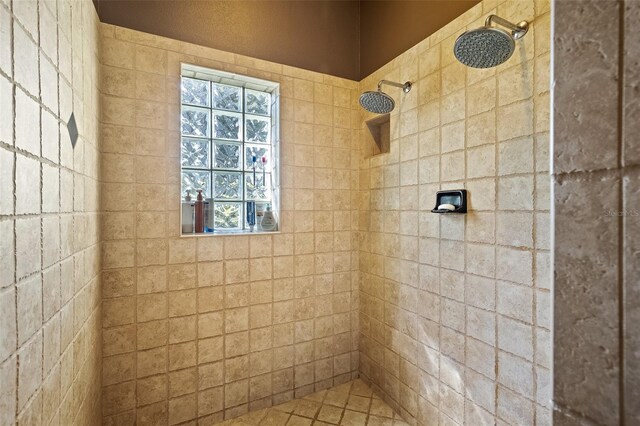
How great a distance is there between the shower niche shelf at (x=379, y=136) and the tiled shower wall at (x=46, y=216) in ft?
4.89

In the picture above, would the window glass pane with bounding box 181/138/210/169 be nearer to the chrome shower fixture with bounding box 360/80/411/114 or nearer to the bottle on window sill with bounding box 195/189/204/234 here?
the bottle on window sill with bounding box 195/189/204/234

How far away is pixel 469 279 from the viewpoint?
4.40ft

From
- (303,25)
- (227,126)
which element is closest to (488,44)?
(303,25)

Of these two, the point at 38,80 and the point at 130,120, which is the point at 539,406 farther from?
the point at 130,120

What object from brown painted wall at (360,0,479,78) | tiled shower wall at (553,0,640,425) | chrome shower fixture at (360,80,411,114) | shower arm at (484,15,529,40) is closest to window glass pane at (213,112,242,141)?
chrome shower fixture at (360,80,411,114)

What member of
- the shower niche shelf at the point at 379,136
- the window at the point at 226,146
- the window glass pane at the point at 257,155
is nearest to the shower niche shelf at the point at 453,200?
the shower niche shelf at the point at 379,136

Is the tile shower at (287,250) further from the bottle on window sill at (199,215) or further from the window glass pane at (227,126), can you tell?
the window glass pane at (227,126)

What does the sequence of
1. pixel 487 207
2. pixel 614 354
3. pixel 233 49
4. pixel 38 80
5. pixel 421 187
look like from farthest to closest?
pixel 233 49
pixel 421 187
pixel 487 207
pixel 38 80
pixel 614 354

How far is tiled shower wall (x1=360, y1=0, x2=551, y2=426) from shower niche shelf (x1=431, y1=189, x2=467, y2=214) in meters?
0.03

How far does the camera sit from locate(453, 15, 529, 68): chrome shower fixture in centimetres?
100

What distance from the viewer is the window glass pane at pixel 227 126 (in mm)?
1822

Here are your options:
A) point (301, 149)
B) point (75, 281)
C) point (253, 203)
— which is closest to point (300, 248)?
point (253, 203)

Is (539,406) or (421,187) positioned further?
(421,187)

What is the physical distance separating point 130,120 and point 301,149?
0.90m
